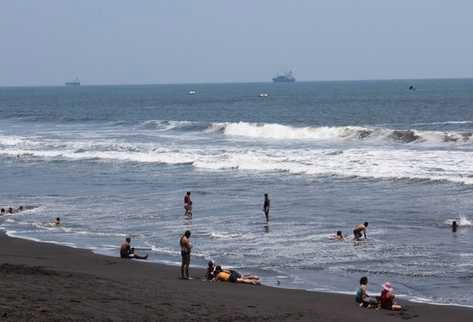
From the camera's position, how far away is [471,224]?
24.8 metres

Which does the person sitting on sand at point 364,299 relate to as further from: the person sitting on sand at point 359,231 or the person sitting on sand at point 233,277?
the person sitting on sand at point 359,231

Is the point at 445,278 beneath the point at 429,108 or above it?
beneath

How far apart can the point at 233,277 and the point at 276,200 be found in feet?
43.7

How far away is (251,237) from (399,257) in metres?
4.70

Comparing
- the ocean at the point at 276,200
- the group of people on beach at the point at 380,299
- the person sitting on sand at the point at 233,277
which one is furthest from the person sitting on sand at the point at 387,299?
the person sitting on sand at the point at 233,277

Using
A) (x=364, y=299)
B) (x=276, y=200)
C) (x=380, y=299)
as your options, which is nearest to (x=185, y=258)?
(x=364, y=299)

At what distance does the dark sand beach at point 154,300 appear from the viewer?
12992 mm

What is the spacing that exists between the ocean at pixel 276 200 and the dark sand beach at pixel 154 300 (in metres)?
1.26

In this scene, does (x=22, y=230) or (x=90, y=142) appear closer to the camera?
(x=22, y=230)

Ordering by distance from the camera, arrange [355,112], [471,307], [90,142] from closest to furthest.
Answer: [471,307]
[90,142]
[355,112]

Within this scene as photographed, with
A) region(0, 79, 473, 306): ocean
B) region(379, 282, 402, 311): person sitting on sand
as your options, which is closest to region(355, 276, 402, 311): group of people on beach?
region(379, 282, 402, 311): person sitting on sand

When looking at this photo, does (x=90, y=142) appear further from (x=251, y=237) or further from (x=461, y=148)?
(x=251, y=237)

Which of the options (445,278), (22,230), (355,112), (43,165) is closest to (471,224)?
(445,278)

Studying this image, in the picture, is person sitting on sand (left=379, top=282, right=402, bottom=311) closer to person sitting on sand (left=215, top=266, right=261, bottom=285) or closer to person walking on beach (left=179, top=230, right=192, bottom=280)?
person sitting on sand (left=215, top=266, right=261, bottom=285)
